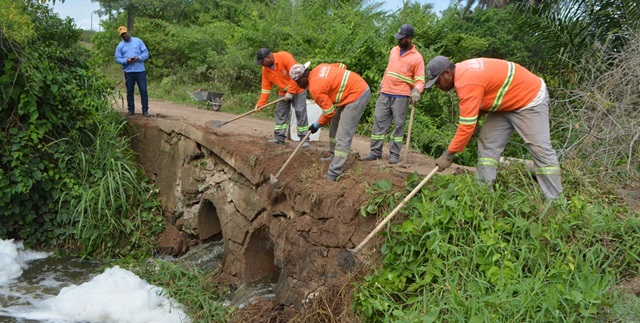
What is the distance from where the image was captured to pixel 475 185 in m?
5.36

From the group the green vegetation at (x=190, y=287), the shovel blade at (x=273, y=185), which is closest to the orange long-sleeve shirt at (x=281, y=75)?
the shovel blade at (x=273, y=185)

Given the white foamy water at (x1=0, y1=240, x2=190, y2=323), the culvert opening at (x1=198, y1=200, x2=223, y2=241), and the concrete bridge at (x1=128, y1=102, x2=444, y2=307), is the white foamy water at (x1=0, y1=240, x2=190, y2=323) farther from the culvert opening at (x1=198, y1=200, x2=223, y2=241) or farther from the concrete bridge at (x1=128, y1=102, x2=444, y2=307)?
the culvert opening at (x1=198, y1=200, x2=223, y2=241)

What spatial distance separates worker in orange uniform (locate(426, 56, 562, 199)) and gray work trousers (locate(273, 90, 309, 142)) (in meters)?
3.11

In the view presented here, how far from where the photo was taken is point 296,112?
8438 millimetres

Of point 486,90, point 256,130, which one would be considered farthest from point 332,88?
point 256,130

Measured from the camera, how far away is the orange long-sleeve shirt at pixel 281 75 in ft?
27.1

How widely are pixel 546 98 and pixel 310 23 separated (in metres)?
9.73

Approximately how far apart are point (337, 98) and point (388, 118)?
0.85m

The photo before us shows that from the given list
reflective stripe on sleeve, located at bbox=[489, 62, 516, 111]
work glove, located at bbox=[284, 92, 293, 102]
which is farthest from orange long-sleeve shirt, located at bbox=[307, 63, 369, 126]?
reflective stripe on sleeve, located at bbox=[489, 62, 516, 111]

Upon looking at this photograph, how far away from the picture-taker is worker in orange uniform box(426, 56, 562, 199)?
5.36 metres

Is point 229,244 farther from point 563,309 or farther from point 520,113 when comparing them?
point 563,309

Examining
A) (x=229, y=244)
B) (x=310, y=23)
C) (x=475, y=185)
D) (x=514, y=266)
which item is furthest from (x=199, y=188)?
(x=310, y=23)

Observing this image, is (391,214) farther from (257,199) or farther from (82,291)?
(82,291)

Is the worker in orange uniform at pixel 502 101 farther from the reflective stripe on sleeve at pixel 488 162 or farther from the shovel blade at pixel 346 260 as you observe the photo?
the shovel blade at pixel 346 260
